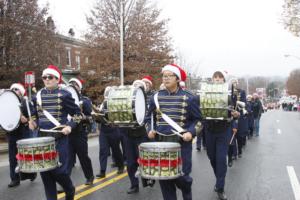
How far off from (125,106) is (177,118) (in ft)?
6.13

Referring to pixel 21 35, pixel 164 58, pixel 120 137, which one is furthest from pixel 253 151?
pixel 164 58

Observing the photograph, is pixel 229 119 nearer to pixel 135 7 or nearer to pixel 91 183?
pixel 91 183

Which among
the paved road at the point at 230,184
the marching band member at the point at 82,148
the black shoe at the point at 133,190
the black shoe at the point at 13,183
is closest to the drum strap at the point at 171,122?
the paved road at the point at 230,184

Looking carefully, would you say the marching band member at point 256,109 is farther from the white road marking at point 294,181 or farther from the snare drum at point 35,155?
the snare drum at point 35,155

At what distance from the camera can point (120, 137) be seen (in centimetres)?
856

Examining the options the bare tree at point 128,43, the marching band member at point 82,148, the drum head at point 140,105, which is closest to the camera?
the drum head at point 140,105

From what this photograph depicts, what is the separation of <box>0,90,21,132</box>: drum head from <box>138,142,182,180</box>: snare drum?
3.64m

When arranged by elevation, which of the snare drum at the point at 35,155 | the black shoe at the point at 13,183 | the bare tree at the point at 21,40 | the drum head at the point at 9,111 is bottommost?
the black shoe at the point at 13,183

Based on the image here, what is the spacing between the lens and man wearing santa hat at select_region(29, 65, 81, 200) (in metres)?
5.39

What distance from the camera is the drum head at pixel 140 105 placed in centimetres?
678

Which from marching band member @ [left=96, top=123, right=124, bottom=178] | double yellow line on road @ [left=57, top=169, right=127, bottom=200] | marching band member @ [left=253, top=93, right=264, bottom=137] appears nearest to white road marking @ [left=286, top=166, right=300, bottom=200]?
double yellow line on road @ [left=57, top=169, right=127, bottom=200]

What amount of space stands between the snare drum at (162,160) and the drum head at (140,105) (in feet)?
7.28

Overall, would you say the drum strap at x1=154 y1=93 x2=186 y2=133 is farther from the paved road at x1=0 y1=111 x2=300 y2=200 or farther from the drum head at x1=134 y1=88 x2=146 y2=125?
the paved road at x1=0 y1=111 x2=300 y2=200

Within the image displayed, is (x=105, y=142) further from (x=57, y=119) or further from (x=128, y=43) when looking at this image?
(x=128, y=43)
